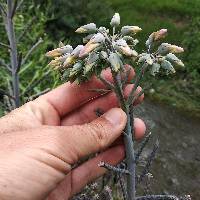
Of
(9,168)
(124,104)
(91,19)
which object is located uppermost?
(124,104)

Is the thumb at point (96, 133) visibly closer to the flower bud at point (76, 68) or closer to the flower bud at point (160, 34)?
the flower bud at point (76, 68)

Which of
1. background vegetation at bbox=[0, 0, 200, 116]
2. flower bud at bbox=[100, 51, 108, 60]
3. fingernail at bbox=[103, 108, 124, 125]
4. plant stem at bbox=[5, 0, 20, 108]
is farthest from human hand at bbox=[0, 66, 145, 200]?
background vegetation at bbox=[0, 0, 200, 116]

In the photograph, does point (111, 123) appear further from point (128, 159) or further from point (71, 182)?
point (71, 182)

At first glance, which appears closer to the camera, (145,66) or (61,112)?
(145,66)

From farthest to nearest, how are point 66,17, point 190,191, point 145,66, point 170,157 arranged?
1. point 66,17
2. point 170,157
3. point 190,191
4. point 145,66

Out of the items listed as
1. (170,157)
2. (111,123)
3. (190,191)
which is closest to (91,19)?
(170,157)

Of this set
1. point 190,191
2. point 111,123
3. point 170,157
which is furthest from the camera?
point 170,157
